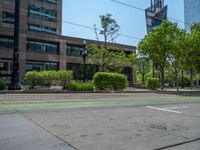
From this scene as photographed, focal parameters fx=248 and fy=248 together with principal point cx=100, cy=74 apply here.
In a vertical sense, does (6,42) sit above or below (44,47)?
above

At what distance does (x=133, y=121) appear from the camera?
817 centimetres

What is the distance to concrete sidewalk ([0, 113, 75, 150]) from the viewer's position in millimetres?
4914

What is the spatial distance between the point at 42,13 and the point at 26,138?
53.2m

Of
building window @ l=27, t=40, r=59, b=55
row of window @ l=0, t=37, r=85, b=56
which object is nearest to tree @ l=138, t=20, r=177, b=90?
row of window @ l=0, t=37, r=85, b=56

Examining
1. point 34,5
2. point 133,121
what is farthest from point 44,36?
point 133,121

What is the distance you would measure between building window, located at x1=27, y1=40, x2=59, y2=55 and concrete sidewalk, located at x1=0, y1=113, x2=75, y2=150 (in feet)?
144

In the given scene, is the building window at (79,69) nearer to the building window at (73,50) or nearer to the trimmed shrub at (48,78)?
the building window at (73,50)

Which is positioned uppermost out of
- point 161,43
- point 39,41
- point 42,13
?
point 42,13

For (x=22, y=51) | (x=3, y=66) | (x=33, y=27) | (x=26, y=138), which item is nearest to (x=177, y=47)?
(x=22, y=51)

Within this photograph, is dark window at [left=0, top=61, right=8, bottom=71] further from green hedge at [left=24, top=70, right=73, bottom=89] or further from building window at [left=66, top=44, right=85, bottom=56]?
green hedge at [left=24, top=70, right=73, bottom=89]

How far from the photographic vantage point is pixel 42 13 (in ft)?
181

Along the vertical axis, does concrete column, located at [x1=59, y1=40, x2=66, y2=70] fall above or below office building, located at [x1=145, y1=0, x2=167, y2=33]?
below

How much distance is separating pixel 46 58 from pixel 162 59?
2560 cm

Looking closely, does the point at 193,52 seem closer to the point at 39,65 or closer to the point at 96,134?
the point at 39,65
